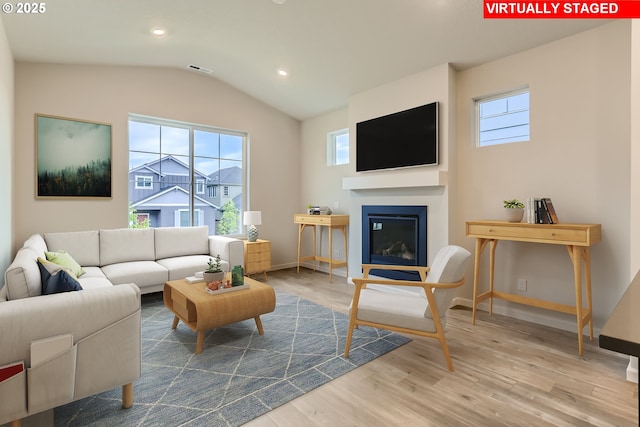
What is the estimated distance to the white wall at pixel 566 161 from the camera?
2.74 m

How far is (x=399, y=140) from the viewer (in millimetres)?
4090

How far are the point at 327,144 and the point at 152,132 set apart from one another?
2.69 metres

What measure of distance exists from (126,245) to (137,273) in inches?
26.0

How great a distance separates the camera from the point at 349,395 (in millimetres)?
2004

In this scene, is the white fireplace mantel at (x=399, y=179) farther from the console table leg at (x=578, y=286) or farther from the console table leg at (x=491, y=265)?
the console table leg at (x=578, y=286)

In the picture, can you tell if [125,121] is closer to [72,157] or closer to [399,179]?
[72,157]

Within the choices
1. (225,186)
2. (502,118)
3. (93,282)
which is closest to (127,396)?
(93,282)

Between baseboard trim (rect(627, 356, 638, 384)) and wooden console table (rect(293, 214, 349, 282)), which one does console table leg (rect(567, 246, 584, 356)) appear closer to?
baseboard trim (rect(627, 356, 638, 384))

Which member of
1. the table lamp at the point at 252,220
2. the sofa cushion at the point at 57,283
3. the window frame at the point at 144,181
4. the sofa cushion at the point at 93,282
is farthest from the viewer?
the table lamp at the point at 252,220

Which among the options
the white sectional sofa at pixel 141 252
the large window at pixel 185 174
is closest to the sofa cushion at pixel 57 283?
the white sectional sofa at pixel 141 252

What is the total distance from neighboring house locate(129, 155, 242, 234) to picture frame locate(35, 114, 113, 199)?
402 mm

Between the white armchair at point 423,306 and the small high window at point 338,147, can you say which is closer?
the white armchair at point 423,306

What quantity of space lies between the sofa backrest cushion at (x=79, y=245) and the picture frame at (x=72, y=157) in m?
0.54

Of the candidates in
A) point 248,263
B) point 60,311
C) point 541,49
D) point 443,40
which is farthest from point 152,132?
point 541,49
